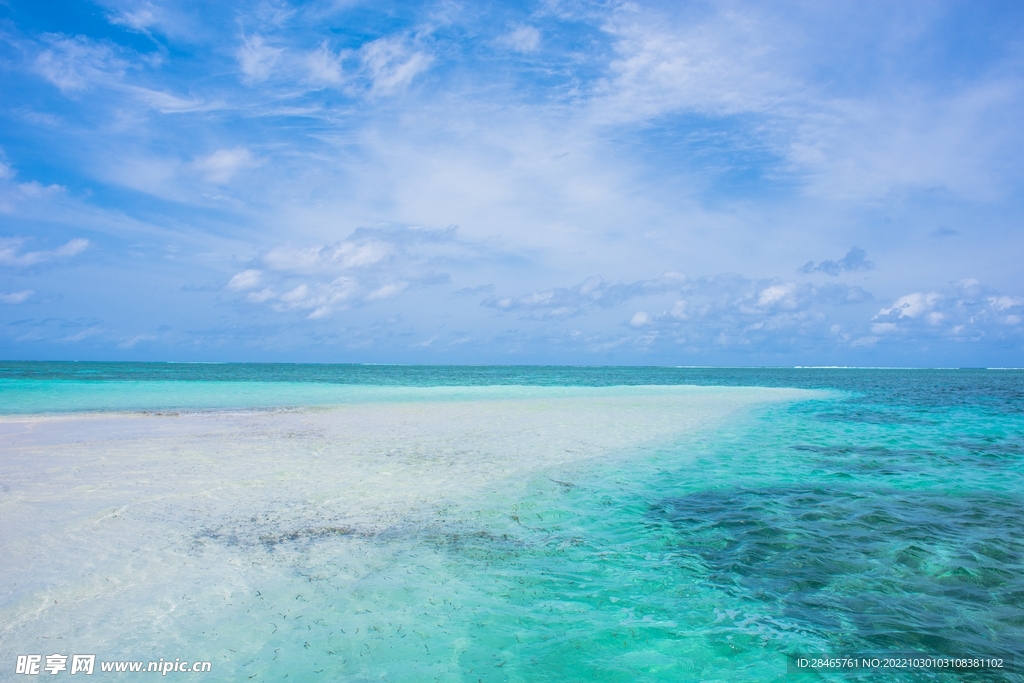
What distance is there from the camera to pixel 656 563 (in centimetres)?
601

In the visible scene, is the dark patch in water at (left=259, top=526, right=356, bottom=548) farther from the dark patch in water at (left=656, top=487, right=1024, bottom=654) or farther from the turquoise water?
the dark patch in water at (left=656, top=487, right=1024, bottom=654)

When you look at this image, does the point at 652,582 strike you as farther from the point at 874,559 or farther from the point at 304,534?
the point at 304,534

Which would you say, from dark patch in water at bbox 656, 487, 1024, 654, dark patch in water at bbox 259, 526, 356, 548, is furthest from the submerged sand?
dark patch in water at bbox 656, 487, 1024, 654

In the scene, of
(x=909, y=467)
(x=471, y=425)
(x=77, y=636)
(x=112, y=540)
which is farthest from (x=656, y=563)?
(x=471, y=425)

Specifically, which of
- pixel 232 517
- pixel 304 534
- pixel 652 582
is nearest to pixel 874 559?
pixel 652 582

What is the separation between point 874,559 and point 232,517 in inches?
308

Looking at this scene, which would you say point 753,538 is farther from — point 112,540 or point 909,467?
point 112,540

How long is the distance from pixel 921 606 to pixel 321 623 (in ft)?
17.3

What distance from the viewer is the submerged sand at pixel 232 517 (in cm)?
461

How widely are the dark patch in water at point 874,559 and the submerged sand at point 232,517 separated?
9.19ft

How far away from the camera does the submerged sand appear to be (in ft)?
15.1

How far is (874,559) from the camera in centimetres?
604

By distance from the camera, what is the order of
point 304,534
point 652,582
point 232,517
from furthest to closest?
point 232,517 → point 304,534 → point 652,582

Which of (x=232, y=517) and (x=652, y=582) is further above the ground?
(x=232, y=517)
